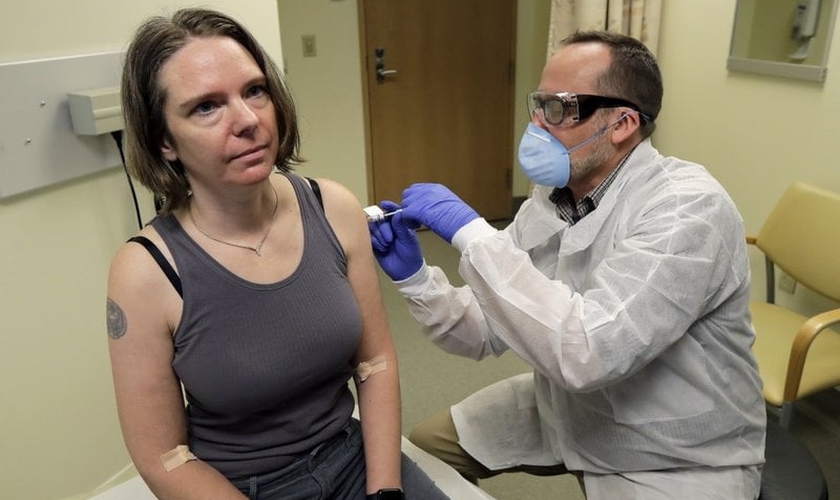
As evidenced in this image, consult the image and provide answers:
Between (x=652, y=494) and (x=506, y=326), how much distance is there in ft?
1.38

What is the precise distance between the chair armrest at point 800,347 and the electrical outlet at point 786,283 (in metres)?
0.79

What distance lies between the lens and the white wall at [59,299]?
1225 mm

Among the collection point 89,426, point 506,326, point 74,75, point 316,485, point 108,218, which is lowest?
point 89,426

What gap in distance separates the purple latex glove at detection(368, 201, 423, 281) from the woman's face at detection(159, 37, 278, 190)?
40 centimetres

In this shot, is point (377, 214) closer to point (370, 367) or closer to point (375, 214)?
point (375, 214)

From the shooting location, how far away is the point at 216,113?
0.90 meters

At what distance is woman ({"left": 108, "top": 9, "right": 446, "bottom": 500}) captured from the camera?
90cm

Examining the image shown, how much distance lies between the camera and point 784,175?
2369 mm

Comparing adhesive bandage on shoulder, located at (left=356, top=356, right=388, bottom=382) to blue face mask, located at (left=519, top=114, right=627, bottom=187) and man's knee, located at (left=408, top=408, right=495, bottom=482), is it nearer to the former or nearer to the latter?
man's knee, located at (left=408, top=408, right=495, bottom=482)

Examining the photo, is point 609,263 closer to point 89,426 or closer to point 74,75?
point 74,75

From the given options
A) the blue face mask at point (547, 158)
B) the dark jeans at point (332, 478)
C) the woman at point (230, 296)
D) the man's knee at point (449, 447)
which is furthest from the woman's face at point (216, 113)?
the man's knee at point (449, 447)

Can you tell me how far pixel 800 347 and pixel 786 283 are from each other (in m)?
0.91

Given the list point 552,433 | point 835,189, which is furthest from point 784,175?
point 552,433

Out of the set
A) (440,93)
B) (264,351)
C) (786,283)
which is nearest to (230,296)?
(264,351)
